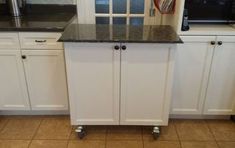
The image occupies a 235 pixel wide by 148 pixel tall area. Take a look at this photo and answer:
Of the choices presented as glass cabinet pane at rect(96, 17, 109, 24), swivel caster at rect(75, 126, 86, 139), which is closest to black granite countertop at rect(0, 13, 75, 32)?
glass cabinet pane at rect(96, 17, 109, 24)

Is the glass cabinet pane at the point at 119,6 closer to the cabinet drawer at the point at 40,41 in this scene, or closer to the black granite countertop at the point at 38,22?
the black granite countertop at the point at 38,22

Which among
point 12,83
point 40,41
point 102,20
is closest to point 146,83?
point 102,20

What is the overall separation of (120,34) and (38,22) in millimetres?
783

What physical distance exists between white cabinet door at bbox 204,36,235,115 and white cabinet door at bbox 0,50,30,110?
5.37ft

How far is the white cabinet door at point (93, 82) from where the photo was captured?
1.61 m

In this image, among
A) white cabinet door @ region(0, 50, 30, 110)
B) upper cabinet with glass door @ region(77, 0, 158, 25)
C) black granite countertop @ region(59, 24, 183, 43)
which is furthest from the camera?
upper cabinet with glass door @ region(77, 0, 158, 25)

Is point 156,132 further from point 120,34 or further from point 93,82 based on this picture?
point 120,34

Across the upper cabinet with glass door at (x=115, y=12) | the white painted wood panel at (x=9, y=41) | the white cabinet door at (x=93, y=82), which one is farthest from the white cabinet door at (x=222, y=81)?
the white painted wood panel at (x=9, y=41)

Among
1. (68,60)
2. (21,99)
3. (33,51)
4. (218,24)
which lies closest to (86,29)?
(68,60)

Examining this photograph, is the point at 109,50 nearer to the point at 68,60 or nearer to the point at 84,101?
the point at 68,60

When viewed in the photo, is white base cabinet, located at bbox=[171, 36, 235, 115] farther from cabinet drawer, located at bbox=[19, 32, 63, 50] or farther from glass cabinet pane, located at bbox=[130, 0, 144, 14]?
cabinet drawer, located at bbox=[19, 32, 63, 50]

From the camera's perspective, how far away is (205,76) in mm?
1930

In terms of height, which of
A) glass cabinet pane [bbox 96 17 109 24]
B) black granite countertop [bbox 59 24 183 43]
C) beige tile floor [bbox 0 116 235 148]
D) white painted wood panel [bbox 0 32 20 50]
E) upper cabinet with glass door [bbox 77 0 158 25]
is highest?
upper cabinet with glass door [bbox 77 0 158 25]

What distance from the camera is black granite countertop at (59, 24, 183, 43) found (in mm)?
1540
